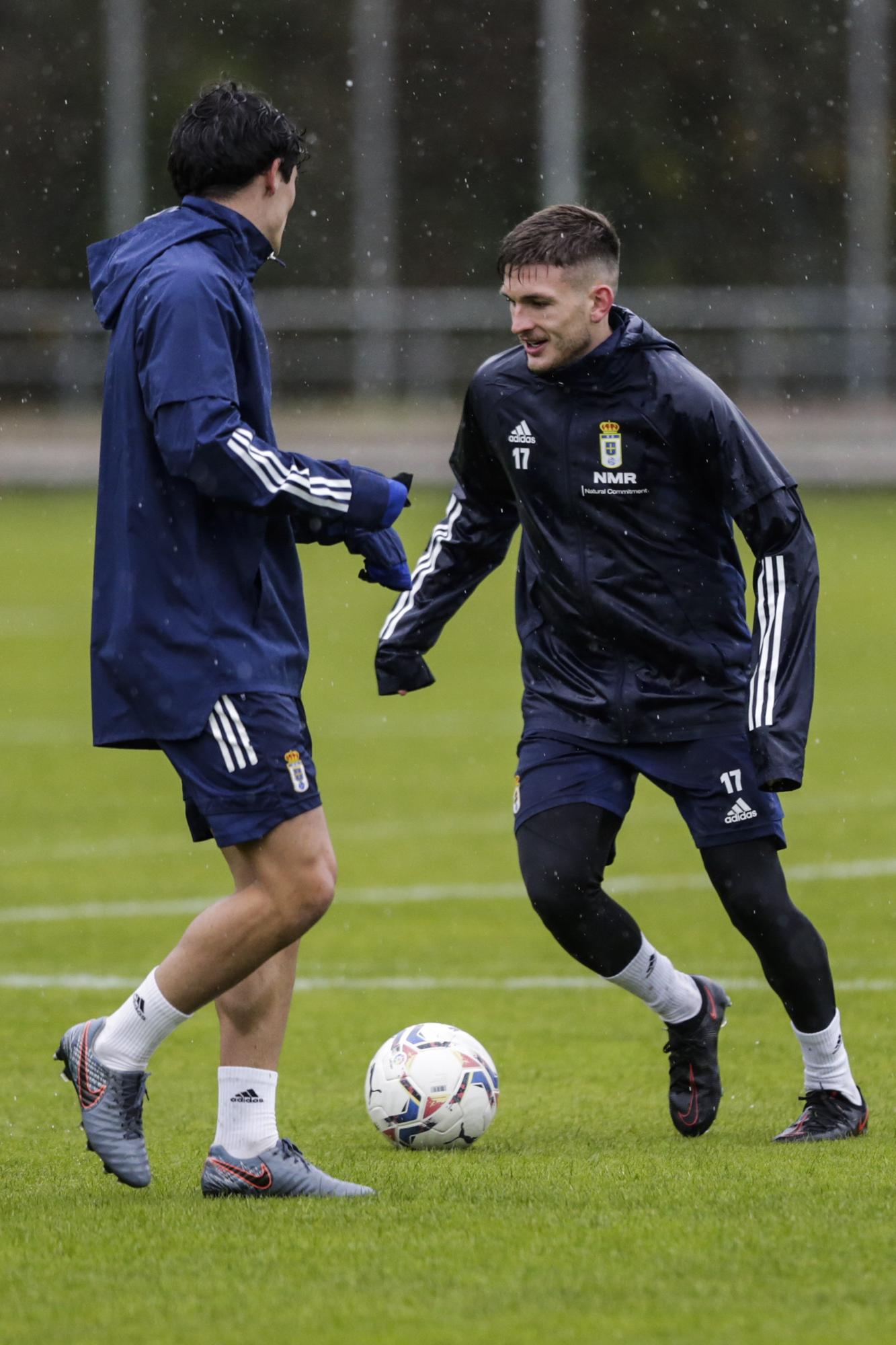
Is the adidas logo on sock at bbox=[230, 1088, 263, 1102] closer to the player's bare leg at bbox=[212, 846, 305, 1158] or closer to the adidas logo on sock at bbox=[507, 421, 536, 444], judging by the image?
the player's bare leg at bbox=[212, 846, 305, 1158]

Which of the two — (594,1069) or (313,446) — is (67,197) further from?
(594,1069)

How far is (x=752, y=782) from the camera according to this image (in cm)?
571

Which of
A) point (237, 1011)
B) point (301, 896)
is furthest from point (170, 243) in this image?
point (237, 1011)

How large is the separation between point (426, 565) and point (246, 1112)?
5.48ft

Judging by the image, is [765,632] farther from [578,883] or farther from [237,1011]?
[237,1011]

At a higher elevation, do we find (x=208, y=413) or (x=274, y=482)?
(x=208, y=413)

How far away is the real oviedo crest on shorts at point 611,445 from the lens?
572 cm

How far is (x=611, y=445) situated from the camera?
5.73 meters

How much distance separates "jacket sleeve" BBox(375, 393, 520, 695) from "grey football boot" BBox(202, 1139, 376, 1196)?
53.3 inches

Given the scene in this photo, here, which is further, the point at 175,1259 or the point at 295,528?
the point at 295,528

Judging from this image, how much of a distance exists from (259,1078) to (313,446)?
29.7 m

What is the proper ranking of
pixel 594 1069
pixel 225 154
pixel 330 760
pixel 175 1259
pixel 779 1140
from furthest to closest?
pixel 330 760
pixel 594 1069
pixel 779 1140
pixel 225 154
pixel 175 1259

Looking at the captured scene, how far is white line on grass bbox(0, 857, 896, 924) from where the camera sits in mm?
9406

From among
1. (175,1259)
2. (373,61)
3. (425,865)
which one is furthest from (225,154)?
(373,61)
